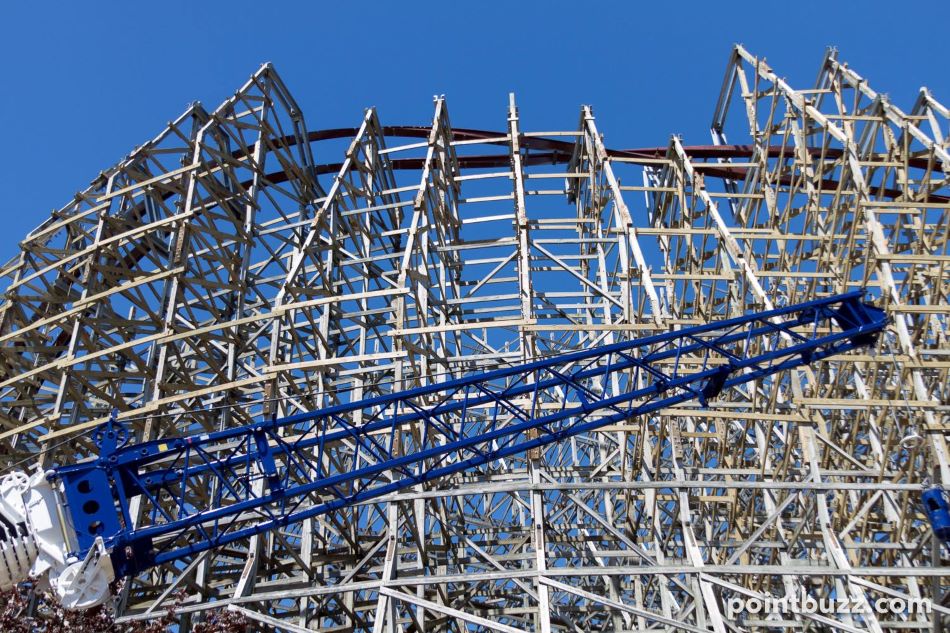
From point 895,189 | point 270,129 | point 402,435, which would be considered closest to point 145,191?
point 270,129

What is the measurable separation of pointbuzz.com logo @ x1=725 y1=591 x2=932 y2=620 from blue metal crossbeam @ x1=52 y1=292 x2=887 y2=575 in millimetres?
3255

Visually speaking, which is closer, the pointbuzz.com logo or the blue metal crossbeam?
the pointbuzz.com logo

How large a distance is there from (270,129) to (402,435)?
9340 mm

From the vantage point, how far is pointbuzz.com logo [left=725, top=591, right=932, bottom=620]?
14844 mm

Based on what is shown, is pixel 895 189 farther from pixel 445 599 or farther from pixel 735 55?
pixel 445 599

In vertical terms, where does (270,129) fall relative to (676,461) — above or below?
above

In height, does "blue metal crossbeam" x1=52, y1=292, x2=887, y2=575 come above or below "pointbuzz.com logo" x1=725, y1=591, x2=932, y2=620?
above

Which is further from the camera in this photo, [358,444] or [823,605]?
[358,444]

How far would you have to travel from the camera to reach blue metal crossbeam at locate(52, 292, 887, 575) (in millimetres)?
16531

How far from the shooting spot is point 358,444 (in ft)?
56.4

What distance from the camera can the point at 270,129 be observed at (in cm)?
2492

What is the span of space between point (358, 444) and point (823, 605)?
7010 millimetres

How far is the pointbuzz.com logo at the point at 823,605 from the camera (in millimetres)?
14844

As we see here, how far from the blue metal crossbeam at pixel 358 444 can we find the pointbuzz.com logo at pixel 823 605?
10.7 ft
